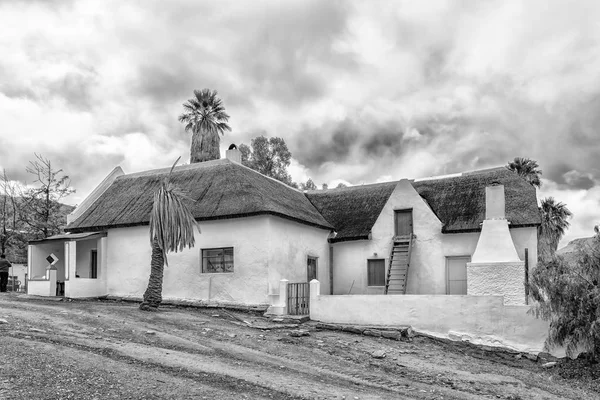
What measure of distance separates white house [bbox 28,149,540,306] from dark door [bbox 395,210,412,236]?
5 cm

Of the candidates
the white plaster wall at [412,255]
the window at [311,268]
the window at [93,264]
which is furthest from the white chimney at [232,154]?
the window at [93,264]

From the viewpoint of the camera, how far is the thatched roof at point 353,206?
2547 centimetres

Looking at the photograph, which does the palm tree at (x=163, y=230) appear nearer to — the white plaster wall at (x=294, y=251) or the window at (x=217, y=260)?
the window at (x=217, y=260)

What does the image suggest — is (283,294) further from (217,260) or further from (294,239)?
(217,260)

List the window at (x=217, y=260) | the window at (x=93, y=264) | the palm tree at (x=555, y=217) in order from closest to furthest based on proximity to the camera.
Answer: the window at (x=217, y=260), the window at (x=93, y=264), the palm tree at (x=555, y=217)

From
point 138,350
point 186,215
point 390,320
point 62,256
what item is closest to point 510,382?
point 390,320

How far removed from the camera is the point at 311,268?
79.6 feet

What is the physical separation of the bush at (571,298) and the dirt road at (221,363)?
47.5 inches

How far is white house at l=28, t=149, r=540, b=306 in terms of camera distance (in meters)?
21.2

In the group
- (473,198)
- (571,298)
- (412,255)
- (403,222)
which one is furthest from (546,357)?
(403,222)

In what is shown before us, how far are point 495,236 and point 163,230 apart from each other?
11.7 m

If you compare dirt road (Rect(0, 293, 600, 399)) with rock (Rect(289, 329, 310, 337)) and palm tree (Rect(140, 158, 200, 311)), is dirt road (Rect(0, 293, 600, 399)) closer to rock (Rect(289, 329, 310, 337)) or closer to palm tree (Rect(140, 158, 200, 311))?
rock (Rect(289, 329, 310, 337))

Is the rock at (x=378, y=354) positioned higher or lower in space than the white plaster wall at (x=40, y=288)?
lower

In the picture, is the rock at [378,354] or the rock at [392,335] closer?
the rock at [378,354]
